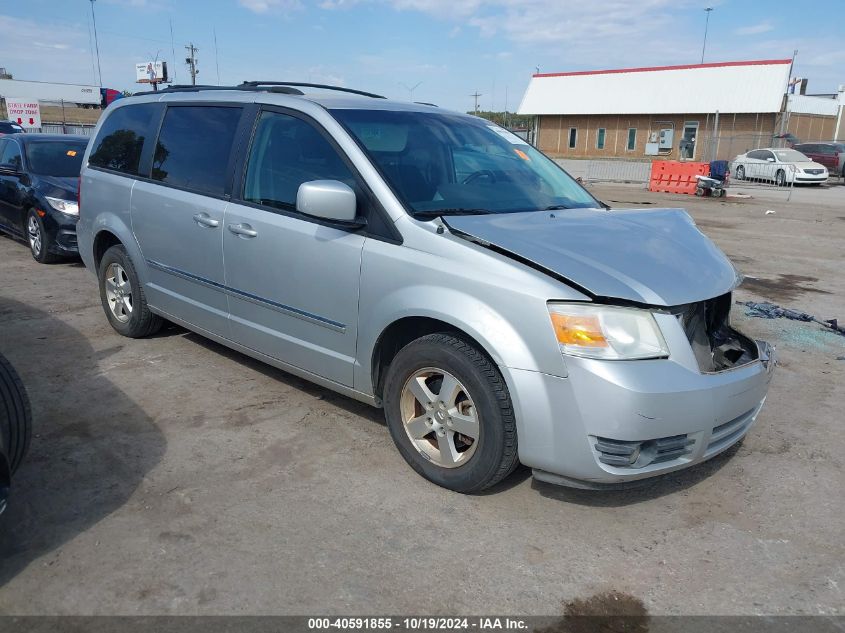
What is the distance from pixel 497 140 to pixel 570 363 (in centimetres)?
214

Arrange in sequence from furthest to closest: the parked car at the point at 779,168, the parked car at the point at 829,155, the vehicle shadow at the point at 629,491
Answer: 1. the parked car at the point at 829,155
2. the parked car at the point at 779,168
3. the vehicle shadow at the point at 629,491

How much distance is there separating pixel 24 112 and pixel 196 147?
2709 centimetres

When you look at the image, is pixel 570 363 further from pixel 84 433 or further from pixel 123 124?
pixel 123 124

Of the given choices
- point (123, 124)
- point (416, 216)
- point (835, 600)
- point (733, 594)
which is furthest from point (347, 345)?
point (123, 124)

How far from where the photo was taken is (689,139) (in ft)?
145

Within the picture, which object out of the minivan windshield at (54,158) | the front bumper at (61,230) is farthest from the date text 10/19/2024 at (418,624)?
the minivan windshield at (54,158)

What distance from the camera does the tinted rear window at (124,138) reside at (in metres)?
5.24

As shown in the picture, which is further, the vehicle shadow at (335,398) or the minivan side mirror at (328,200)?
the vehicle shadow at (335,398)

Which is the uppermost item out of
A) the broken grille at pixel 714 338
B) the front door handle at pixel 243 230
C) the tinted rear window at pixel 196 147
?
the tinted rear window at pixel 196 147

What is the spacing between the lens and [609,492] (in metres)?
3.49

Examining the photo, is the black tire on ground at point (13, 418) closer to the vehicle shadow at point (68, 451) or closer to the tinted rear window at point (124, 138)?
the vehicle shadow at point (68, 451)

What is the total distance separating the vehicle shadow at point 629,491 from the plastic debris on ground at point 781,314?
3731 millimetres

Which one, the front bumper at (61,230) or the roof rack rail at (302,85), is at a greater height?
the roof rack rail at (302,85)

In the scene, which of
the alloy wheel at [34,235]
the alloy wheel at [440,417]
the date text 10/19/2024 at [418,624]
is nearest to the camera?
the date text 10/19/2024 at [418,624]
